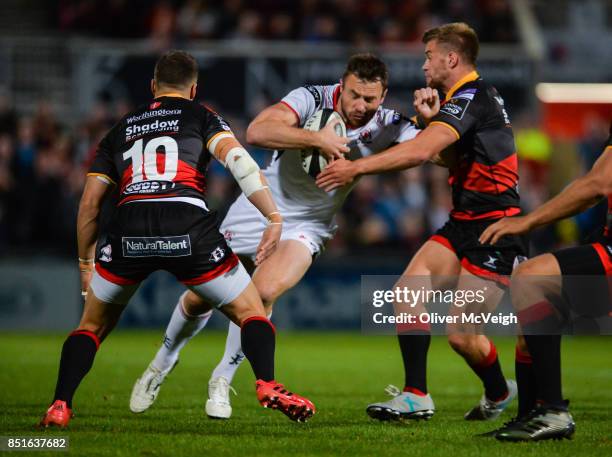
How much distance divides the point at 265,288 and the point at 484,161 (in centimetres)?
177

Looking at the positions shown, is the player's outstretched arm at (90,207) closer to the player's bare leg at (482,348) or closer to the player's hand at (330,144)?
the player's hand at (330,144)

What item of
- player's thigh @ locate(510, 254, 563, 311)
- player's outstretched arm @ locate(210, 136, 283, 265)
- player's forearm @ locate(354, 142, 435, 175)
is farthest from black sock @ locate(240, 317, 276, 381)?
player's thigh @ locate(510, 254, 563, 311)

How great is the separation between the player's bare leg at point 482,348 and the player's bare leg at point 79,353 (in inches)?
93.8

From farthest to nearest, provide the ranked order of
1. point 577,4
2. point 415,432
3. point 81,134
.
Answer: point 577,4 < point 81,134 < point 415,432

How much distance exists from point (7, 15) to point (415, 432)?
54.3ft

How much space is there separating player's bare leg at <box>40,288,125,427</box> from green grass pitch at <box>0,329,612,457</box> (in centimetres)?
14

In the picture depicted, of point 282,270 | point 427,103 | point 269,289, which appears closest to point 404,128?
point 427,103

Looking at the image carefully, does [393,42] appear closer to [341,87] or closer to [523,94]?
[523,94]

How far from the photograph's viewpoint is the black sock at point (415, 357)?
289 inches

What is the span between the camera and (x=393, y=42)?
19.8m

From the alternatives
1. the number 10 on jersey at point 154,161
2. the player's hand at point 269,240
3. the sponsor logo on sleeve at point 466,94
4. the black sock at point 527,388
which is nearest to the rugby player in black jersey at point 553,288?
the black sock at point 527,388

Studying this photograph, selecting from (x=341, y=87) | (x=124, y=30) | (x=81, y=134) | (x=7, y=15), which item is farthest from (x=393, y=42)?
(x=341, y=87)

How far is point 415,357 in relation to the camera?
740cm

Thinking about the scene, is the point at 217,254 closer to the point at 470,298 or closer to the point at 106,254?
the point at 106,254
